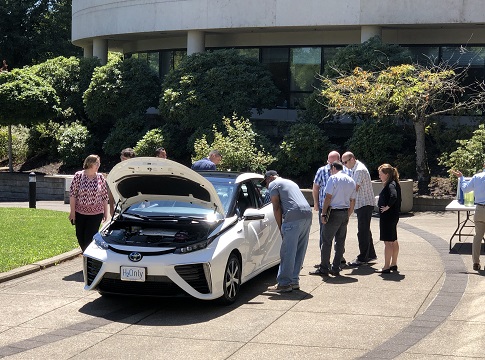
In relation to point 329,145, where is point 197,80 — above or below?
above

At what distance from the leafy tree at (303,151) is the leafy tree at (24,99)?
31.7 ft

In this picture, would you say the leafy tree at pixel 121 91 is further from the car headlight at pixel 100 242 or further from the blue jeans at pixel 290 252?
the car headlight at pixel 100 242

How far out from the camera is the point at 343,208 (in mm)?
12391

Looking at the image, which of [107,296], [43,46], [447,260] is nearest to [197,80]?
[447,260]

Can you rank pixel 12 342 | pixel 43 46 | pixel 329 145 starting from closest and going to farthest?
pixel 12 342
pixel 329 145
pixel 43 46

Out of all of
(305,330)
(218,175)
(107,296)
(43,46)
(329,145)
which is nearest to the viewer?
(305,330)

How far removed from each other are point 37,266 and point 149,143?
1481 centimetres

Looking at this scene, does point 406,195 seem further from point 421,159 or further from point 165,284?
point 165,284

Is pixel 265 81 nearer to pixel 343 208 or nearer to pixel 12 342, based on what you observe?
pixel 343 208

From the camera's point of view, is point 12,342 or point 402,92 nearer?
point 12,342

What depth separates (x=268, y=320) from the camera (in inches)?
392

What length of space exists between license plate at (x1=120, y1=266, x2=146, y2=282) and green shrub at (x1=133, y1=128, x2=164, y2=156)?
17.1 metres

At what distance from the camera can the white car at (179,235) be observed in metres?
10.2

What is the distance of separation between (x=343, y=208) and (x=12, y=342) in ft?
17.2
